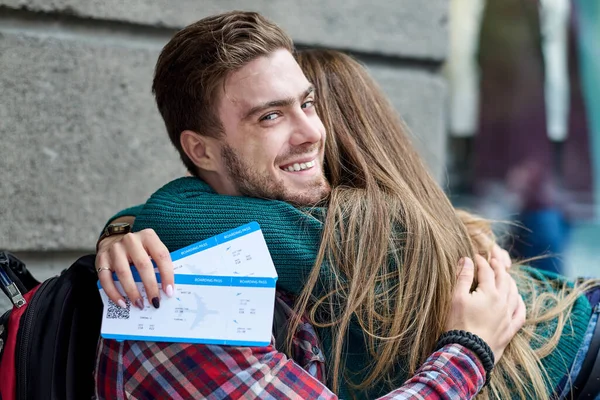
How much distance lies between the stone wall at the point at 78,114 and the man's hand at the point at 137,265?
85 centimetres

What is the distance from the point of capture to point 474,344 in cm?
181

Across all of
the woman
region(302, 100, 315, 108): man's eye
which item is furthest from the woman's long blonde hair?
region(302, 100, 315, 108): man's eye

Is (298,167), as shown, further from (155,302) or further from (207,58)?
(155,302)

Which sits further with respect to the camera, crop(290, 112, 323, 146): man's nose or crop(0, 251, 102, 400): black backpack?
Result: crop(290, 112, 323, 146): man's nose

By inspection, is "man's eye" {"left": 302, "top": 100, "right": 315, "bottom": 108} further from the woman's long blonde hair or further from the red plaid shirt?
the red plaid shirt

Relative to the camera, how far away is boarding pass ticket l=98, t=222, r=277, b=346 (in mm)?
1666

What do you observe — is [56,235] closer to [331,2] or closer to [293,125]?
[293,125]

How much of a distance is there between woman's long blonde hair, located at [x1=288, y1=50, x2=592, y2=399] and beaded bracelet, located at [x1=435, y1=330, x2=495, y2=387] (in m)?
0.06

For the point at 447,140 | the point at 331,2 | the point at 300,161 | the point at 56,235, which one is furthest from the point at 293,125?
the point at 447,140

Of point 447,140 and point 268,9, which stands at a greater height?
point 268,9

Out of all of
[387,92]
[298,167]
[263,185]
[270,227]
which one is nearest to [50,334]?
[270,227]

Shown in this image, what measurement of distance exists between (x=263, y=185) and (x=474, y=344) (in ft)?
2.39

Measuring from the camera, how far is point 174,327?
5.49 ft

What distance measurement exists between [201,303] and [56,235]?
1.08m
